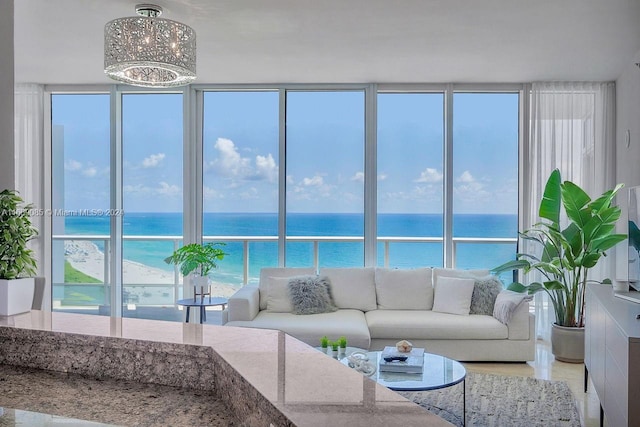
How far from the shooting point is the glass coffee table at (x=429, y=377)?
3336mm

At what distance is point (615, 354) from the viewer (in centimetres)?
271

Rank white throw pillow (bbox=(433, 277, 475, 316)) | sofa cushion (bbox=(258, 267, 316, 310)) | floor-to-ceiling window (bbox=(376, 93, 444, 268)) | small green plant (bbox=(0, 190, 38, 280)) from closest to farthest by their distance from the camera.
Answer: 1. small green plant (bbox=(0, 190, 38, 280))
2. white throw pillow (bbox=(433, 277, 475, 316))
3. sofa cushion (bbox=(258, 267, 316, 310))
4. floor-to-ceiling window (bbox=(376, 93, 444, 268))

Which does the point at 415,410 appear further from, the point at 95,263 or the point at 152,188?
the point at 152,188

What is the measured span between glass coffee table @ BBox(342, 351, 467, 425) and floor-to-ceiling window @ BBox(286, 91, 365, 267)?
647 cm

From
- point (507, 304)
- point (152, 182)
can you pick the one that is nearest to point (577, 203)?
point (507, 304)

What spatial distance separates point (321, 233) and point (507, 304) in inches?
316

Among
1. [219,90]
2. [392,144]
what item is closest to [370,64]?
[219,90]

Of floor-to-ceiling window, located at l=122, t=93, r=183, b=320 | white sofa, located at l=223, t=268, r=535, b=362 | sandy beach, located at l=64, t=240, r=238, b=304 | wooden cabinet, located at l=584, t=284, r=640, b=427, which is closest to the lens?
wooden cabinet, located at l=584, t=284, r=640, b=427

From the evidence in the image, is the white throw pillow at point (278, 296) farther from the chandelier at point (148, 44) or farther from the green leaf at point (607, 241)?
the green leaf at point (607, 241)

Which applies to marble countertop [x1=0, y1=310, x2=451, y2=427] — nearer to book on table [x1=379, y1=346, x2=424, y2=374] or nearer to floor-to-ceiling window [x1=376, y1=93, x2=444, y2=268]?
book on table [x1=379, y1=346, x2=424, y2=374]

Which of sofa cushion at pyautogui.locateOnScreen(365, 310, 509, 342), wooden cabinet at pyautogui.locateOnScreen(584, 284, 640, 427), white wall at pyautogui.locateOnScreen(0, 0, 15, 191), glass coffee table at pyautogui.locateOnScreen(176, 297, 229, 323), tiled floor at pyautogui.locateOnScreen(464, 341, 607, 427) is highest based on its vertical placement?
white wall at pyautogui.locateOnScreen(0, 0, 15, 191)

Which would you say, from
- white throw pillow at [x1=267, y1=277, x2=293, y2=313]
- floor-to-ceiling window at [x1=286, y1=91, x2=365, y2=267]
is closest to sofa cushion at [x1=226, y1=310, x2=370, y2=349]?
white throw pillow at [x1=267, y1=277, x2=293, y2=313]

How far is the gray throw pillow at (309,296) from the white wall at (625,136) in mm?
2793

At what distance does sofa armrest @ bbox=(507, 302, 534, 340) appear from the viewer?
4.99m
